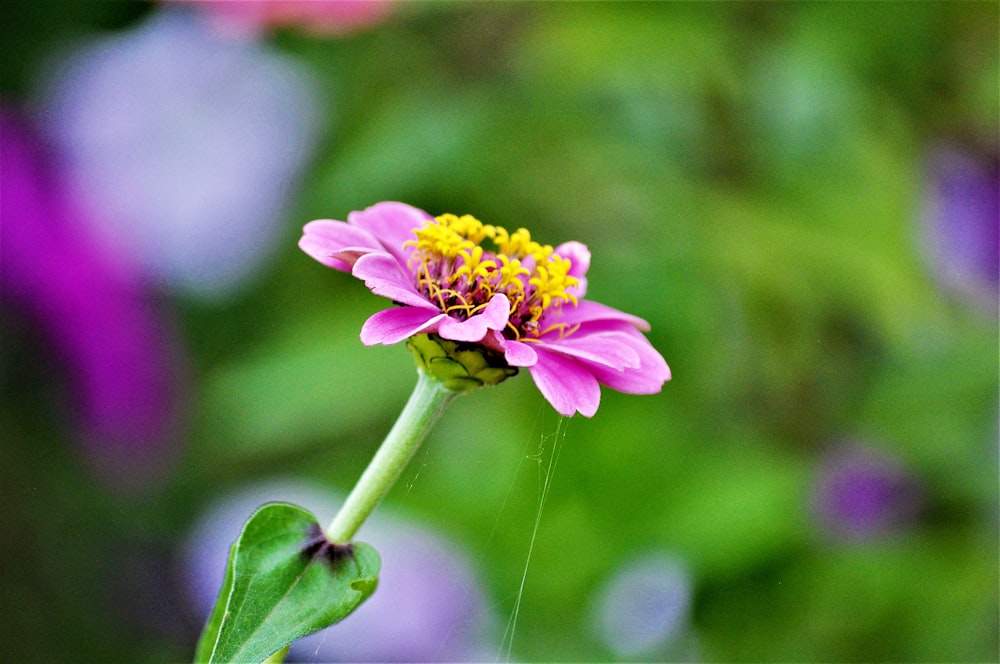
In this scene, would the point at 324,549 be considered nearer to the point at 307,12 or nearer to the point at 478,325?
the point at 478,325

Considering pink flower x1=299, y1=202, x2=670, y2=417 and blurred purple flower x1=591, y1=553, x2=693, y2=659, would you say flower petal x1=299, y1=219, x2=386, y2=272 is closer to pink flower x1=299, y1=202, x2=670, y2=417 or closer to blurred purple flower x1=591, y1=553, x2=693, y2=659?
pink flower x1=299, y1=202, x2=670, y2=417

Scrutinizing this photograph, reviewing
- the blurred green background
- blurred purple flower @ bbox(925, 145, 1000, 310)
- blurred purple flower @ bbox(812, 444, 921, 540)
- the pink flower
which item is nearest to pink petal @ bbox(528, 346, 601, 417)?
the pink flower

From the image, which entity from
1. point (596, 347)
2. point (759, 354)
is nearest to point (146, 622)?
point (759, 354)

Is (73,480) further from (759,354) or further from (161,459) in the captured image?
(759,354)

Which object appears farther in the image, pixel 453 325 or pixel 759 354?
pixel 759 354

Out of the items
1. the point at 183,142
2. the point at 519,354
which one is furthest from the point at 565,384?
the point at 183,142

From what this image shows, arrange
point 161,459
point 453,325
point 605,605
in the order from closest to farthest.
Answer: point 453,325 → point 605,605 → point 161,459

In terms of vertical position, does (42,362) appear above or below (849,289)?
below
